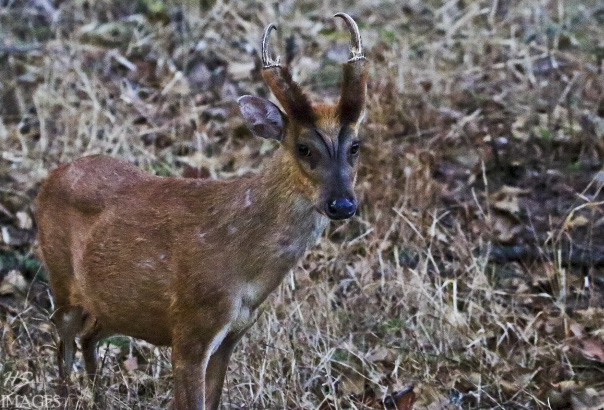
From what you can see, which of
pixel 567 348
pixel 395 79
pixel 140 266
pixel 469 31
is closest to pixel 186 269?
pixel 140 266

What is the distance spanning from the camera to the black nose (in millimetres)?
4617

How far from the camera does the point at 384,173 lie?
783 centimetres

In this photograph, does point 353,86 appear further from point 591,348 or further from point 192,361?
point 591,348

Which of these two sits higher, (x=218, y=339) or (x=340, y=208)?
(x=340, y=208)

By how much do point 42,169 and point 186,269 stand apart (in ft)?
12.4

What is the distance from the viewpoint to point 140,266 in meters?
5.12

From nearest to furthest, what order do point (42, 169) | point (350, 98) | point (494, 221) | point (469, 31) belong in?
point (350, 98), point (494, 221), point (42, 169), point (469, 31)

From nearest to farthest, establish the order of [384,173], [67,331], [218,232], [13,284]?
[218,232] < [67,331] < [13,284] < [384,173]

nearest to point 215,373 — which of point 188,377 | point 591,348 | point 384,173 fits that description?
point 188,377

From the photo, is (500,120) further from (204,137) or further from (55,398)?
(55,398)

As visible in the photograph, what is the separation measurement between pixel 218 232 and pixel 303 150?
1.81ft

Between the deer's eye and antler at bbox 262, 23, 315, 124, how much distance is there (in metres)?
0.11

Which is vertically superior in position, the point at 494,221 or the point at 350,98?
the point at 350,98

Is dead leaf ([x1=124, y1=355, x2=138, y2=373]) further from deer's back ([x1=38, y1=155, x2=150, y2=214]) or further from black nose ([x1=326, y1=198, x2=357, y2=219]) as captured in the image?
black nose ([x1=326, y1=198, x2=357, y2=219])
